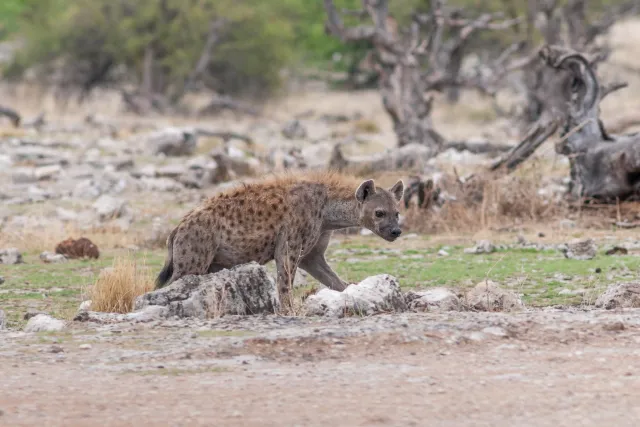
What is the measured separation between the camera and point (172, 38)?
3462 cm

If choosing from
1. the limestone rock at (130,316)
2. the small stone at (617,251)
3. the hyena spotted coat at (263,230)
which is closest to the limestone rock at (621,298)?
the hyena spotted coat at (263,230)

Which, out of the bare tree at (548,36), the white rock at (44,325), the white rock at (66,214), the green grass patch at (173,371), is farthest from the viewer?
the bare tree at (548,36)

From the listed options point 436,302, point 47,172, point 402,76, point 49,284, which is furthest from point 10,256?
point 402,76

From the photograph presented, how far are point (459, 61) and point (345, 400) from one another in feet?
109

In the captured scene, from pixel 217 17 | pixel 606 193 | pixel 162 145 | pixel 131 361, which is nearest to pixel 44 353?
pixel 131 361

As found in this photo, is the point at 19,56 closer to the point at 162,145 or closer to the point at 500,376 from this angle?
Result: the point at 162,145

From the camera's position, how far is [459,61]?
3816 cm

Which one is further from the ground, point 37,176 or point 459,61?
point 459,61

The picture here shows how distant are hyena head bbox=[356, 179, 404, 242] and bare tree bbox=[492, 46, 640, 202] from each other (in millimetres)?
5211

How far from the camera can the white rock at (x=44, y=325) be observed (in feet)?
23.8

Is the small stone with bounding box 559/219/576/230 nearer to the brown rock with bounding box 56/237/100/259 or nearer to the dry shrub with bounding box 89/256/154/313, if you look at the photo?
the brown rock with bounding box 56/237/100/259

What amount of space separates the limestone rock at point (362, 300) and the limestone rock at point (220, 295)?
0.30 meters

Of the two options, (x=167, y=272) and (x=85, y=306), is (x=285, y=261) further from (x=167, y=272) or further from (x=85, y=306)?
(x=85, y=306)

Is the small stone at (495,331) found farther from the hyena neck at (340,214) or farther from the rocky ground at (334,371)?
the hyena neck at (340,214)
